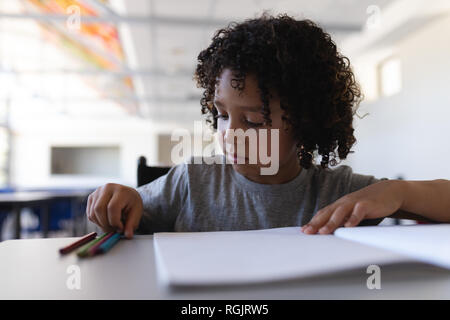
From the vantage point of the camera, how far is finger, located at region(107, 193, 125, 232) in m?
0.48

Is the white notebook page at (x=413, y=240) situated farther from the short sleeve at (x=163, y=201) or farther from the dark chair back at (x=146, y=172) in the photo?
the dark chair back at (x=146, y=172)

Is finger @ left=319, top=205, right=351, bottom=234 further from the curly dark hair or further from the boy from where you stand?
the curly dark hair

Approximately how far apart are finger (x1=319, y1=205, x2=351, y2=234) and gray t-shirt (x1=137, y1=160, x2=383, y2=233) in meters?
0.20

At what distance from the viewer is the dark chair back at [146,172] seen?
907 mm

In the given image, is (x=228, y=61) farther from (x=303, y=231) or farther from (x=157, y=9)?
(x=157, y=9)

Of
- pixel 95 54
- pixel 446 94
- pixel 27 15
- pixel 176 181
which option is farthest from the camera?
pixel 95 54

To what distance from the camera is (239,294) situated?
26 cm

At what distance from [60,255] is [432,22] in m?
3.12

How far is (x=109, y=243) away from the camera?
15.8 inches

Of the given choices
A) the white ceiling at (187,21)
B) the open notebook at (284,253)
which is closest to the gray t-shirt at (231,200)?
the open notebook at (284,253)

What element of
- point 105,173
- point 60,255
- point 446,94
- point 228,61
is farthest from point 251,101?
point 105,173

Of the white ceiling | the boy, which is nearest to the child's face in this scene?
the boy

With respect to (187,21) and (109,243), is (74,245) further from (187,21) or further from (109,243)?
(187,21)

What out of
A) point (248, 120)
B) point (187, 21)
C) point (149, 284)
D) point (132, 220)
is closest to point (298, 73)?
point (248, 120)
